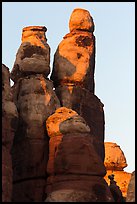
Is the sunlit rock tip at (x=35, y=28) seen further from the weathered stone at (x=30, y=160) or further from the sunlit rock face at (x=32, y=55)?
the weathered stone at (x=30, y=160)

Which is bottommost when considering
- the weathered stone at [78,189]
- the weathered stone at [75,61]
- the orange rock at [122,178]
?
the orange rock at [122,178]

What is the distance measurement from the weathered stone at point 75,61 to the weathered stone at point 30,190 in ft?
24.6

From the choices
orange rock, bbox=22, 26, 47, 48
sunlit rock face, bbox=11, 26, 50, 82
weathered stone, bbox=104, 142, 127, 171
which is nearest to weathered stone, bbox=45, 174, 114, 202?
sunlit rock face, bbox=11, 26, 50, 82

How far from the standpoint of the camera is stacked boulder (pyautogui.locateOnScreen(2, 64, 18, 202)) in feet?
78.4

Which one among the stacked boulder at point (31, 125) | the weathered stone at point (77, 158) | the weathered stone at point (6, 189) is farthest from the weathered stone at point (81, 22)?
the weathered stone at point (6, 189)

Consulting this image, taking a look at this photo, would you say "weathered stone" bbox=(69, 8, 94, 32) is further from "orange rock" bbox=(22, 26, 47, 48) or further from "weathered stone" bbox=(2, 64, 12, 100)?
"weathered stone" bbox=(2, 64, 12, 100)

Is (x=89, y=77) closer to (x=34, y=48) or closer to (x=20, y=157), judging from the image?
(x=34, y=48)

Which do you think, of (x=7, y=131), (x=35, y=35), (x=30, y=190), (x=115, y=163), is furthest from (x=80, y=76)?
(x=115, y=163)

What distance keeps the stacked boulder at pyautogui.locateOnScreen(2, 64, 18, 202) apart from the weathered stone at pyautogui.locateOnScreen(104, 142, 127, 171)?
1511 cm

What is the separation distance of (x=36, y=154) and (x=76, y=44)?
8935mm

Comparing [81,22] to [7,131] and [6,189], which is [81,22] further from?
[6,189]

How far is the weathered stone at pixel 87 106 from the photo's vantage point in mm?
32094

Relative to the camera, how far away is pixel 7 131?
25.6 metres

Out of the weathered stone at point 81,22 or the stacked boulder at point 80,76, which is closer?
the stacked boulder at point 80,76
